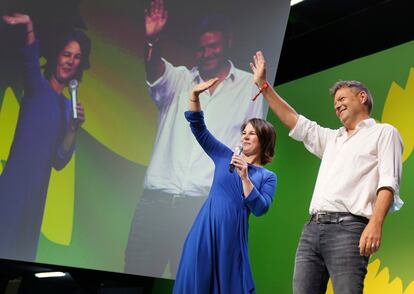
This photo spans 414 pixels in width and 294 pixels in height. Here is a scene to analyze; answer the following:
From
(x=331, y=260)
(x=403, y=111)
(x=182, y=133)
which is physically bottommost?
(x=331, y=260)

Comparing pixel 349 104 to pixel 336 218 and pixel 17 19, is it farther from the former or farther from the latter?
pixel 17 19

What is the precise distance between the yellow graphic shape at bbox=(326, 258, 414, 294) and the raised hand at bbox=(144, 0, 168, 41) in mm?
2164

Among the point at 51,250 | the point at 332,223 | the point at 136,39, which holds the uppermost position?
the point at 136,39

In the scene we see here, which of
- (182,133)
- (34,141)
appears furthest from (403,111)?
(34,141)

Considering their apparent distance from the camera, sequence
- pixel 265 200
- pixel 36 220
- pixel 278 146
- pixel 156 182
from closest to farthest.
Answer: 1. pixel 265 200
2. pixel 36 220
3. pixel 156 182
4. pixel 278 146

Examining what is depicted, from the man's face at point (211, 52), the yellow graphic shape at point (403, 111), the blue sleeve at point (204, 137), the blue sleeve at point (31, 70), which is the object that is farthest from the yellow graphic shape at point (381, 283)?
the blue sleeve at point (31, 70)

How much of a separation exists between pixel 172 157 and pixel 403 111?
1741mm

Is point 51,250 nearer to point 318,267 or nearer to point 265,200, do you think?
point 265,200

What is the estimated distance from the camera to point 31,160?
10.5 feet

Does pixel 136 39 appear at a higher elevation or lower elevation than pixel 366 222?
higher

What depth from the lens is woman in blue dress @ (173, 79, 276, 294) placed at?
82.0 inches

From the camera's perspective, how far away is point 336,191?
1.96 metres

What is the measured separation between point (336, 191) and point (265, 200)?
330 mm

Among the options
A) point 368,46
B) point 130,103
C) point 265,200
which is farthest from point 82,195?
point 368,46
